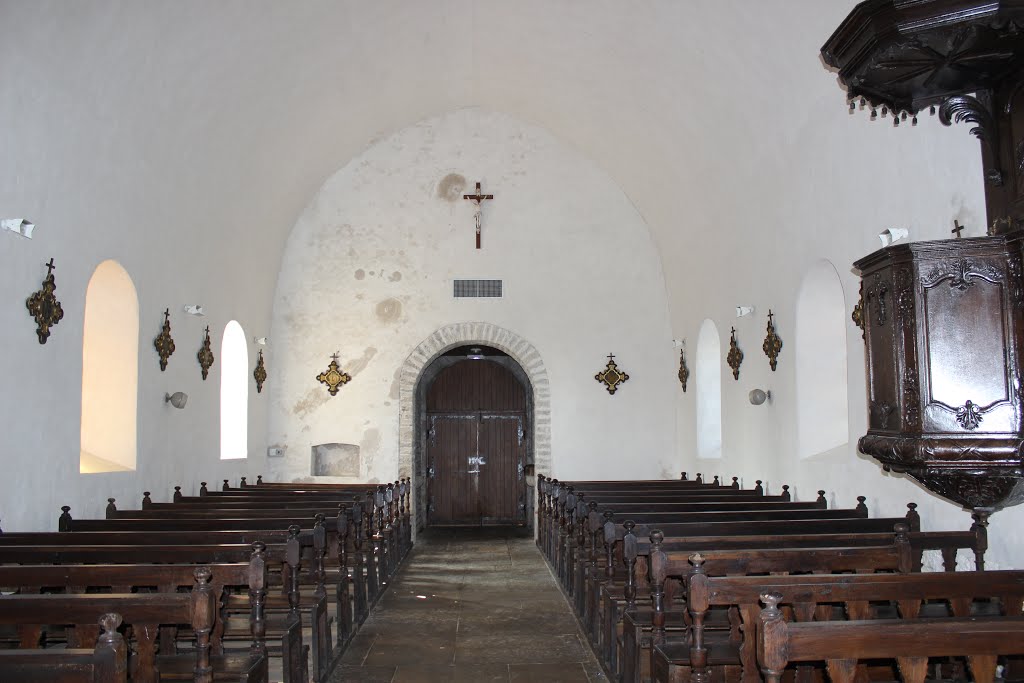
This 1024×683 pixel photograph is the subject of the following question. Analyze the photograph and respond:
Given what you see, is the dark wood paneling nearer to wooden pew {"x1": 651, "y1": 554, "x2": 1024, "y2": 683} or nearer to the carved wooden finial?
wooden pew {"x1": 651, "y1": 554, "x2": 1024, "y2": 683}

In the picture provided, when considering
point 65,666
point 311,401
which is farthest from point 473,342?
point 65,666

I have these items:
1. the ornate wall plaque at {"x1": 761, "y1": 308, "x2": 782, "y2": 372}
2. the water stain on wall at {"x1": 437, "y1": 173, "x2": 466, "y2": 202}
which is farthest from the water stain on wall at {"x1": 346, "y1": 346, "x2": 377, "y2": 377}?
the ornate wall plaque at {"x1": 761, "y1": 308, "x2": 782, "y2": 372}

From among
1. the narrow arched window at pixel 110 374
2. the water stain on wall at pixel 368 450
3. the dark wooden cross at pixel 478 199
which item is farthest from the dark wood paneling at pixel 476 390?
the narrow arched window at pixel 110 374

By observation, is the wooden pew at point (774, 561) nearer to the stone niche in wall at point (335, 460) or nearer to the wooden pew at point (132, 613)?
the wooden pew at point (132, 613)

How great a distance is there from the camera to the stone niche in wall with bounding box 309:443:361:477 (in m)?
12.7

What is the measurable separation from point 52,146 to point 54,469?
2.47 meters

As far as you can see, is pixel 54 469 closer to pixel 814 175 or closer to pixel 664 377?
pixel 814 175

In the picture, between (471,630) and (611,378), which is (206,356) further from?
(611,378)

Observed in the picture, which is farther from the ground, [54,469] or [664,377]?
[664,377]

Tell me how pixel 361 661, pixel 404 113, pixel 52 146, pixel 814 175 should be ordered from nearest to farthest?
pixel 361 661 → pixel 52 146 → pixel 814 175 → pixel 404 113

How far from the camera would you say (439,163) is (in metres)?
13.0

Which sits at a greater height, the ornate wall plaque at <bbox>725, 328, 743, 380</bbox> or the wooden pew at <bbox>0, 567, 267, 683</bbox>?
the ornate wall plaque at <bbox>725, 328, 743, 380</bbox>

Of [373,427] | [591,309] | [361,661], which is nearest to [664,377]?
[591,309]

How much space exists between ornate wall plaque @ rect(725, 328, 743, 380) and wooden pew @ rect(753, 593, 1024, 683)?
288 inches
